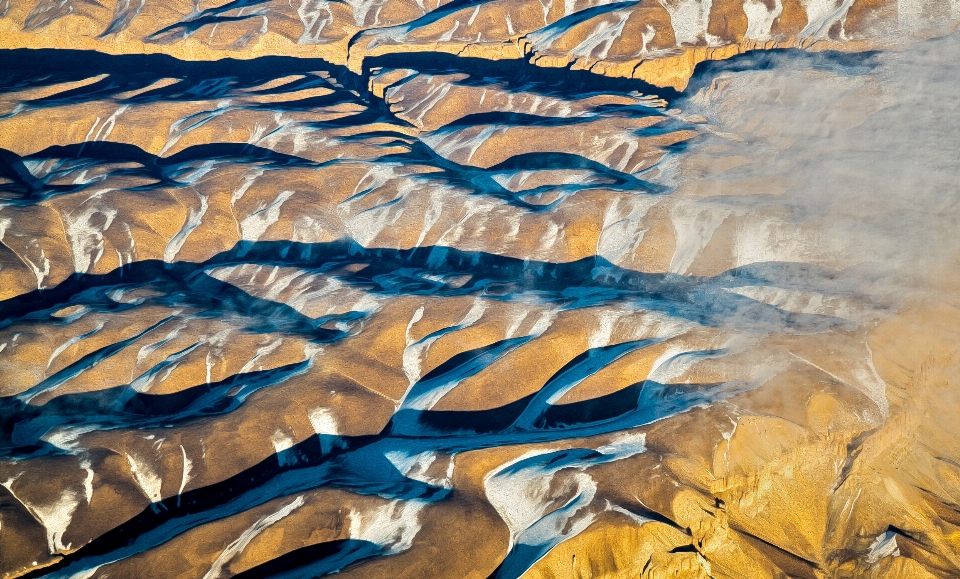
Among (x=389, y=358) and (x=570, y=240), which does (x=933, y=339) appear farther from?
(x=389, y=358)

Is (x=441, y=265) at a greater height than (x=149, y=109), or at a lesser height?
lesser

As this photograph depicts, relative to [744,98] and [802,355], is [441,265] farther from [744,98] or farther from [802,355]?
[744,98]

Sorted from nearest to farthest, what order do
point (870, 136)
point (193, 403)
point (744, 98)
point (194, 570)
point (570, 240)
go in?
point (194, 570) → point (193, 403) → point (570, 240) → point (870, 136) → point (744, 98)

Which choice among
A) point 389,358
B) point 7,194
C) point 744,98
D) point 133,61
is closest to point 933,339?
point 389,358

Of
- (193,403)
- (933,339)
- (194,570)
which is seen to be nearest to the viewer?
(194,570)

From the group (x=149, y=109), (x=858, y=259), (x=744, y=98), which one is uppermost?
(x=149, y=109)

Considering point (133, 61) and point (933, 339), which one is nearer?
point (933, 339)

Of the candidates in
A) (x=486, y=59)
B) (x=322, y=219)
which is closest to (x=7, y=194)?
(x=322, y=219)
